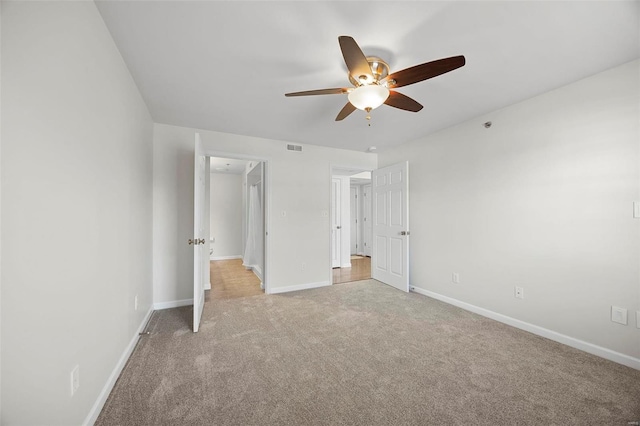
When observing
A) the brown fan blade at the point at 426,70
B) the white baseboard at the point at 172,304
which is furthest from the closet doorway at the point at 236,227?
the brown fan blade at the point at 426,70

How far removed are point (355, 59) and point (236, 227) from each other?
6146 mm

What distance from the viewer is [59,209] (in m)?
1.16

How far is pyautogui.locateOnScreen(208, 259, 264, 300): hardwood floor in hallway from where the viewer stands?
12.6 feet

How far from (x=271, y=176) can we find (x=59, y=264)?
9.52ft

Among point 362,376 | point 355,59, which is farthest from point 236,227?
point 355,59

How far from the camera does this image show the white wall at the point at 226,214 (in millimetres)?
6723

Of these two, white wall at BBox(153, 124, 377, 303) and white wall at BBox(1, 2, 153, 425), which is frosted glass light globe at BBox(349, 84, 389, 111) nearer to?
white wall at BBox(1, 2, 153, 425)

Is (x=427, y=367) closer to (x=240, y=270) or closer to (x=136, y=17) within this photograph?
(x=136, y=17)

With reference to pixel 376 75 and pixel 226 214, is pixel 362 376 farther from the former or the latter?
pixel 226 214

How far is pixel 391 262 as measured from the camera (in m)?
4.24

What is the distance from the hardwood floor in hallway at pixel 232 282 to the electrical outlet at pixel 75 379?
2347 mm

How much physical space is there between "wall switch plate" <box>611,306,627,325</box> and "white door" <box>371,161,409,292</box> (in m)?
2.11

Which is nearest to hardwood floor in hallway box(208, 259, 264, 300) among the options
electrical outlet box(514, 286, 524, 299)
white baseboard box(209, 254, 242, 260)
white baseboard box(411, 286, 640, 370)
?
white baseboard box(209, 254, 242, 260)

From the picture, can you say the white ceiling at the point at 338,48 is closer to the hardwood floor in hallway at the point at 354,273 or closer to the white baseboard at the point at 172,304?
the white baseboard at the point at 172,304
